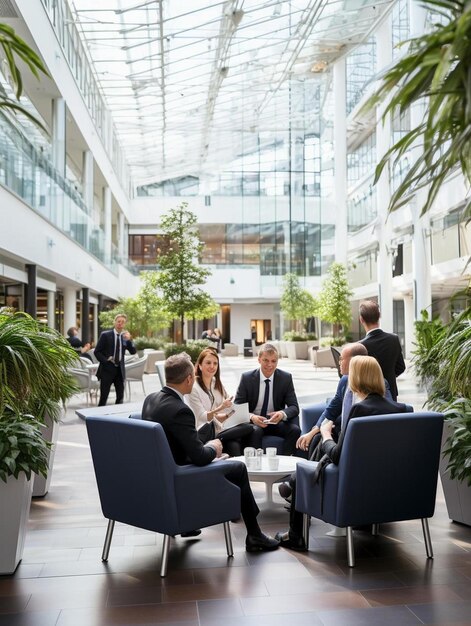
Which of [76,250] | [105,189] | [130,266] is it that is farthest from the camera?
[130,266]

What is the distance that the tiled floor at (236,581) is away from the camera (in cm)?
330

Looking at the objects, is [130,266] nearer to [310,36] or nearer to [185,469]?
[310,36]

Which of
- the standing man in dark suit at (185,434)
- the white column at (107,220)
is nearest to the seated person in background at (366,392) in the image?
the standing man in dark suit at (185,434)

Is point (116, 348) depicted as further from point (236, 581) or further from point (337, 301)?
point (337, 301)

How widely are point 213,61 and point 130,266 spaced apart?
1432 centimetres

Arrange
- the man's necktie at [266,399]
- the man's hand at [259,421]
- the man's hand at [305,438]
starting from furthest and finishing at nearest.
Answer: the man's necktie at [266,399]
the man's hand at [259,421]
the man's hand at [305,438]

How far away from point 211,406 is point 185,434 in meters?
1.62

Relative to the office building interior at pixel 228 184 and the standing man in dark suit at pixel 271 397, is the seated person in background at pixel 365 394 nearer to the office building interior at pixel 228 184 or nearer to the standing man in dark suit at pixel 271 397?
the office building interior at pixel 228 184

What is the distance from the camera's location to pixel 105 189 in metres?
28.1

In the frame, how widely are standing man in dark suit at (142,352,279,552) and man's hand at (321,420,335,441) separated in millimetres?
608

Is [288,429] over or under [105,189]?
under

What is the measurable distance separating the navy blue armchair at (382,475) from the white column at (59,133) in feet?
42.3

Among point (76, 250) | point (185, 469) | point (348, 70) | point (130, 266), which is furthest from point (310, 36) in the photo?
point (185, 469)

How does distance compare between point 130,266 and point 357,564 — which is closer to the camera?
point 357,564
